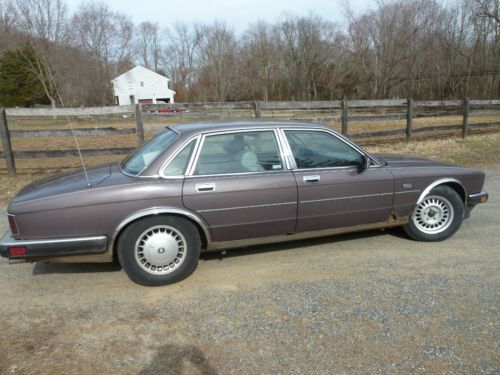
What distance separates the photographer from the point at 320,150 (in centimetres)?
398

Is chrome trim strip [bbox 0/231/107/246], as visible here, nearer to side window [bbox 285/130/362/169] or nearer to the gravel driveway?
the gravel driveway

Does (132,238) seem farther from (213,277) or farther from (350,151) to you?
Answer: (350,151)

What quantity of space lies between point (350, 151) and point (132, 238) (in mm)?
2440

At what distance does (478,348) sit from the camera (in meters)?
2.45

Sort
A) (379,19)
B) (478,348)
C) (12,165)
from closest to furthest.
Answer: (478,348) → (12,165) → (379,19)

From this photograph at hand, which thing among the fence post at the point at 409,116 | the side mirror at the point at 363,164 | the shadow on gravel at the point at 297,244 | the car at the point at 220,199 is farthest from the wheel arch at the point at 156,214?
the fence post at the point at 409,116

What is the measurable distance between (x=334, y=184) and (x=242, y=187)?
3.28 feet

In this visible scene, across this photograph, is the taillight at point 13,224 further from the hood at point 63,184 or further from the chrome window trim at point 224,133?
the chrome window trim at point 224,133

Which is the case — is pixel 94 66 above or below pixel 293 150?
above

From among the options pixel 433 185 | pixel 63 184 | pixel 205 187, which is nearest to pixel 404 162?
pixel 433 185

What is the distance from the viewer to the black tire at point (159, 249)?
330 cm

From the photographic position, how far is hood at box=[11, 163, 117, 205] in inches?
127

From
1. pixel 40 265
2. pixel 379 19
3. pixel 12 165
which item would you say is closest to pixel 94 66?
pixel 379 19

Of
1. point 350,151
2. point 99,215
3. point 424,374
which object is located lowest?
point 424,374
